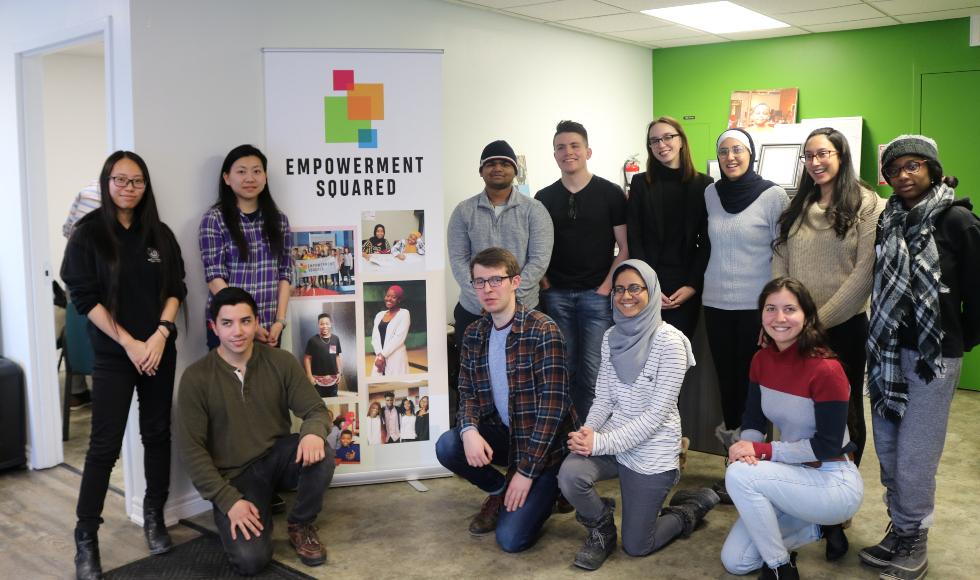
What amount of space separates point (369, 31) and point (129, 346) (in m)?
2.29

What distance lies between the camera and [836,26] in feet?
17.8

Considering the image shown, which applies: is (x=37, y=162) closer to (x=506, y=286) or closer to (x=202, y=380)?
(x=202, y=380)

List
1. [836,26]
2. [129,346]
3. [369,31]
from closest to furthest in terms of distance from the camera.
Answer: [129,346] → [369,31] → [836,26]

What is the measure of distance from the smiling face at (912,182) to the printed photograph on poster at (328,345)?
230 cm

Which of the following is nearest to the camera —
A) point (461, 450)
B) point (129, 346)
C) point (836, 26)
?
point (129, 346)

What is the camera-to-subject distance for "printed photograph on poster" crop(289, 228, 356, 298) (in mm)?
3529

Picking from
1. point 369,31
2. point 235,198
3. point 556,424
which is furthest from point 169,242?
point 369,31

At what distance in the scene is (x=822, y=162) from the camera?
2.88m

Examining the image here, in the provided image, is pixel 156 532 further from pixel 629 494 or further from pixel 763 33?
pixel 763 33

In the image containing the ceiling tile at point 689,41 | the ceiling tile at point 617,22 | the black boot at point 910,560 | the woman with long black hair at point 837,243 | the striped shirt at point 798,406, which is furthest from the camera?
the ceiling tile at point 689,41

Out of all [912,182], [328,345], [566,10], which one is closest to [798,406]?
[912,182]

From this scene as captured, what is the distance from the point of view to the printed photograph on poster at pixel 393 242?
3.61 meters

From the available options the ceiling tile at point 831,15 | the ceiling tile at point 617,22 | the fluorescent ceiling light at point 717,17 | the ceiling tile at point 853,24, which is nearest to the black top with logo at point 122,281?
the ceiling tile at point 617,22

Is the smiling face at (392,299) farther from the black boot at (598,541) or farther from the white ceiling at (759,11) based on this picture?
the white ceiling at (759,11)
